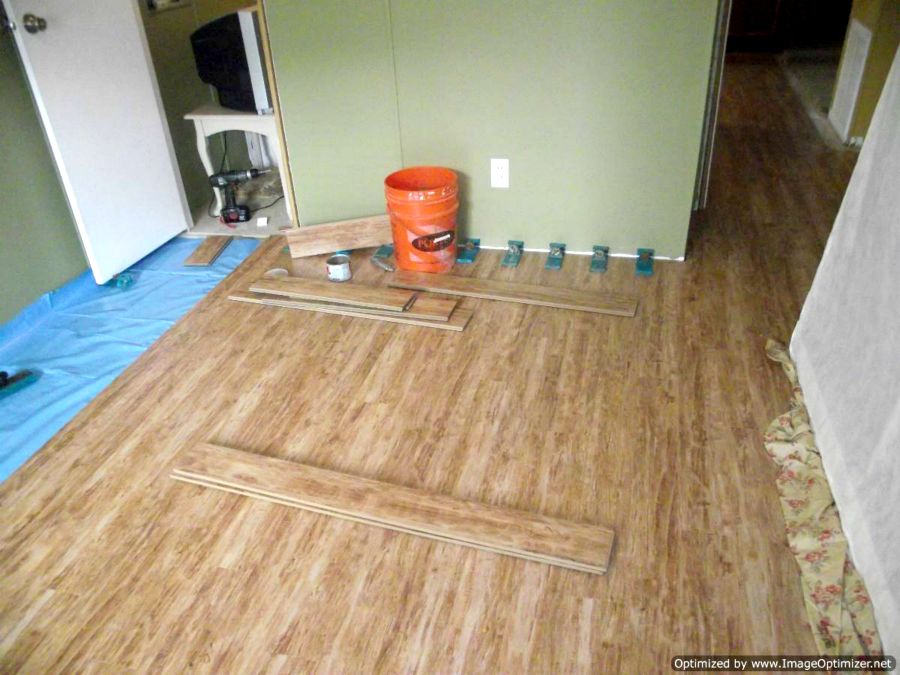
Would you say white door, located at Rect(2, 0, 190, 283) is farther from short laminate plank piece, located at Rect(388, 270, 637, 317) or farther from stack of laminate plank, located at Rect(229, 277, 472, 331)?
short laminate plank piece, located at Rect(388, 270, 637, 317)

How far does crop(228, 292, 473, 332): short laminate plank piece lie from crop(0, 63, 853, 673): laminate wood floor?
5 centimetres

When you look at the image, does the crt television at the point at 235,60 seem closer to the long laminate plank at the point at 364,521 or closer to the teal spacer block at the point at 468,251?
the teal spacer block at the point at 468,251

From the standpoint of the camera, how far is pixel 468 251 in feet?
11.4

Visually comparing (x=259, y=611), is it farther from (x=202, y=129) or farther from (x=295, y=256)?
(x=202, y=129)

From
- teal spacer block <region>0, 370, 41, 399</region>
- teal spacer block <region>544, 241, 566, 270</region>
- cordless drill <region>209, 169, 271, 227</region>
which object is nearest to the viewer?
teal spacer block <region>0, 370, 41, 399</region>

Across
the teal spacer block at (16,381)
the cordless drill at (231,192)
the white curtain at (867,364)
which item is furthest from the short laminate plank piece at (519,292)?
the teal spacer block at (16,381)

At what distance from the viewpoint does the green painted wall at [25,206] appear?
9.53ft

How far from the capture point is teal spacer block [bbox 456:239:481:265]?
134 inches

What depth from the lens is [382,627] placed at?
1.67 meters

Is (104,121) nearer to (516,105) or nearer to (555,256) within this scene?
(516,105)

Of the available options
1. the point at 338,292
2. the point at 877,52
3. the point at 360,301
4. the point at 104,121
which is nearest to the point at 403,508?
the point at 360,301

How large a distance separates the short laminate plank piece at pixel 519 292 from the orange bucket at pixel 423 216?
0.27 ft

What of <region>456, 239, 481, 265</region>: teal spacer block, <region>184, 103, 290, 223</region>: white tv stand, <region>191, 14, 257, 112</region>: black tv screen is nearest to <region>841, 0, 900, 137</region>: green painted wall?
<region>456, 239, 481, 265</region>: teal spacer block

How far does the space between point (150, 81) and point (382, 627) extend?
9.77 feet
